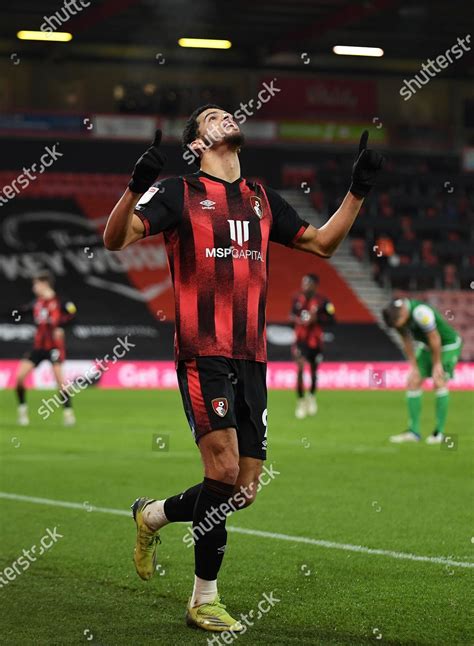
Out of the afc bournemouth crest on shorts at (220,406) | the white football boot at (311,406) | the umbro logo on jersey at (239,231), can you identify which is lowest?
the white football boot at (311,406)

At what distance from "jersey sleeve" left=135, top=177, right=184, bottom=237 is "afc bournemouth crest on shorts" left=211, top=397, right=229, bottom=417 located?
83 centimetres

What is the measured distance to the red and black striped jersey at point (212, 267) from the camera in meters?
6.00

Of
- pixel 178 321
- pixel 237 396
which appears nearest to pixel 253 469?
pixel 237 396

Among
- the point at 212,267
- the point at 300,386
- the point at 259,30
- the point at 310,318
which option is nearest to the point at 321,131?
the point at 259,30

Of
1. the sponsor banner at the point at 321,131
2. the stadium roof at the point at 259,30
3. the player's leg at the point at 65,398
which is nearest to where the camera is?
the player's leg at the point at 65,398

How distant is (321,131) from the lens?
38625mm

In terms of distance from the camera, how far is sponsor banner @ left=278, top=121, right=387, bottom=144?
3825cm

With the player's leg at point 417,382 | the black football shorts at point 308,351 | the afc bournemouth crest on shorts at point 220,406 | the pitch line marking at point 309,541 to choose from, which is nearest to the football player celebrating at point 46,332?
the black football shorts at point 308,351

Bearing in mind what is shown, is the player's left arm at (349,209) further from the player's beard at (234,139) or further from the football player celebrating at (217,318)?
the player's beard at (234,139)

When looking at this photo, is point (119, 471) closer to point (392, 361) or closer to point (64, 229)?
point (392, 361)

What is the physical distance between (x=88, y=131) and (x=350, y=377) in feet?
36.4

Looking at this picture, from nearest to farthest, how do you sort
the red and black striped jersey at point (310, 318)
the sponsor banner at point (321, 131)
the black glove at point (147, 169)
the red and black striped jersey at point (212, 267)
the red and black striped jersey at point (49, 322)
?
the black glove at point (147, 169), the red and black striped jersey at point (212, 267), the red and black striped jersey at point (49, 322), the red and black striped jersey at point (310, 318), the sponsor banner at point (321, 131)

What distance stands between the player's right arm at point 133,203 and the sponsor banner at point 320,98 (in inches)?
1322

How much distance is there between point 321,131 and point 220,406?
33.4 meters
